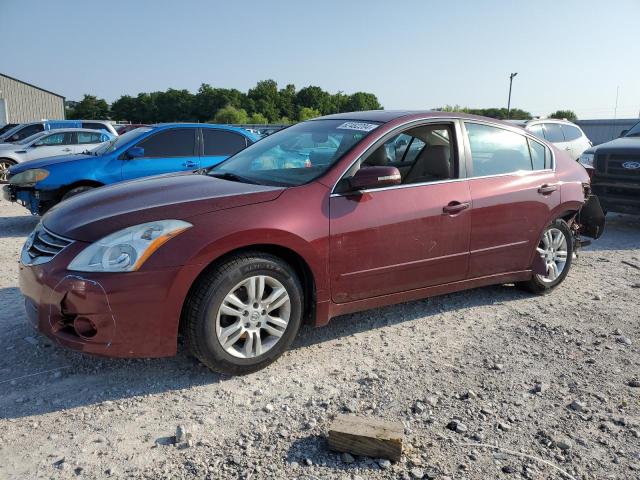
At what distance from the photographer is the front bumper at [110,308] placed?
297 centimetres

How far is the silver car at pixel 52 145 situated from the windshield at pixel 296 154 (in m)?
10.5

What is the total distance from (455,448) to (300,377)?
3.60ft

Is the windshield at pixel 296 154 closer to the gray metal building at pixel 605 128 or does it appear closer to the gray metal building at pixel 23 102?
the gray metal building at pixel 605 128

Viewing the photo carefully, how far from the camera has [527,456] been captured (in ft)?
8.61

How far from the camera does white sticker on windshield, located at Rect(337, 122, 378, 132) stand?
4059 millimetres

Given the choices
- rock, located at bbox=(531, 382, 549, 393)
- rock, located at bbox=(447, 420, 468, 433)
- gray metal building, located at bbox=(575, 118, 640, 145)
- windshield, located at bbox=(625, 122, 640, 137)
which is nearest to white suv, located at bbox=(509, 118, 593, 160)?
windshield, located at bbox=(625, 122, 640, 137)

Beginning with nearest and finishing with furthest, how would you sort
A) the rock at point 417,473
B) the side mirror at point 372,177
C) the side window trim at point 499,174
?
the rock at point 417,473, the side mirror at point 372,177, the side window trim at point 499,174

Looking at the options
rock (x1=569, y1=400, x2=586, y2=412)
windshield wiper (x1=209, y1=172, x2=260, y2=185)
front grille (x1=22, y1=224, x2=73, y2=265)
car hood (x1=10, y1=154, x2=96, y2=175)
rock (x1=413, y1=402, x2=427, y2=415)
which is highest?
windshield wiper (x1=209, y1=172, x2=260, y2=185)

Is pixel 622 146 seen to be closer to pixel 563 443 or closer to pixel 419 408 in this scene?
pixel 563 443

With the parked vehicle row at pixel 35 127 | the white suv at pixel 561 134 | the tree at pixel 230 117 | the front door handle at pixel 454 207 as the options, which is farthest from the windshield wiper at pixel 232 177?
the tree at pixel 230 117

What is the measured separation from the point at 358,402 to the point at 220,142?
6.27 m

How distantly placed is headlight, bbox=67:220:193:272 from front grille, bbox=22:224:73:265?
8.1 inches

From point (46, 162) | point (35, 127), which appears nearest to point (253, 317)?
point (46, 162)

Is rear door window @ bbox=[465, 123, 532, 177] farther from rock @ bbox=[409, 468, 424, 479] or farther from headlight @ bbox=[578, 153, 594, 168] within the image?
headlight @ bbox=[578, 153, 594, 168]
